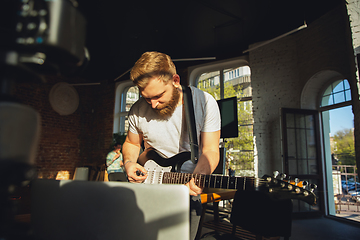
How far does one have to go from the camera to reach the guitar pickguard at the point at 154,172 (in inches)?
51.7

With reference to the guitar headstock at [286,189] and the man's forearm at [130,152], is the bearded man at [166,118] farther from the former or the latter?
the guitar headstock at [286,189]

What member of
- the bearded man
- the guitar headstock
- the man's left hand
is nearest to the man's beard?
the bearded man

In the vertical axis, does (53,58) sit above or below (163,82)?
below

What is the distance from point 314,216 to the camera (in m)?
4.58

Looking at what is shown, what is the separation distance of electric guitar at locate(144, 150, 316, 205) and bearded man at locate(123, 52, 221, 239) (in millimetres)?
61

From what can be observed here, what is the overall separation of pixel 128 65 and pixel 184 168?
637 cm

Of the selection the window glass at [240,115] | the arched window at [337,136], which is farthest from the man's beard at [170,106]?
the arched window at [337,136]

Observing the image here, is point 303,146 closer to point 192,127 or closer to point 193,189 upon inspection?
point 192,127

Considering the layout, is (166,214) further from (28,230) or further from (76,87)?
(76,87)

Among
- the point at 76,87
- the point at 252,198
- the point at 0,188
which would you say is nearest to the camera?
the point at 0,188

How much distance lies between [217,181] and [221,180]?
2cm

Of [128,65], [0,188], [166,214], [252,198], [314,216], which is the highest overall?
[128,65]

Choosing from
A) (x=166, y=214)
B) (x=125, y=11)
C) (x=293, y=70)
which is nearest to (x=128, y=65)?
(x=125, y=11)

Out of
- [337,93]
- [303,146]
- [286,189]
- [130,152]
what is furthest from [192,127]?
[337,93]
